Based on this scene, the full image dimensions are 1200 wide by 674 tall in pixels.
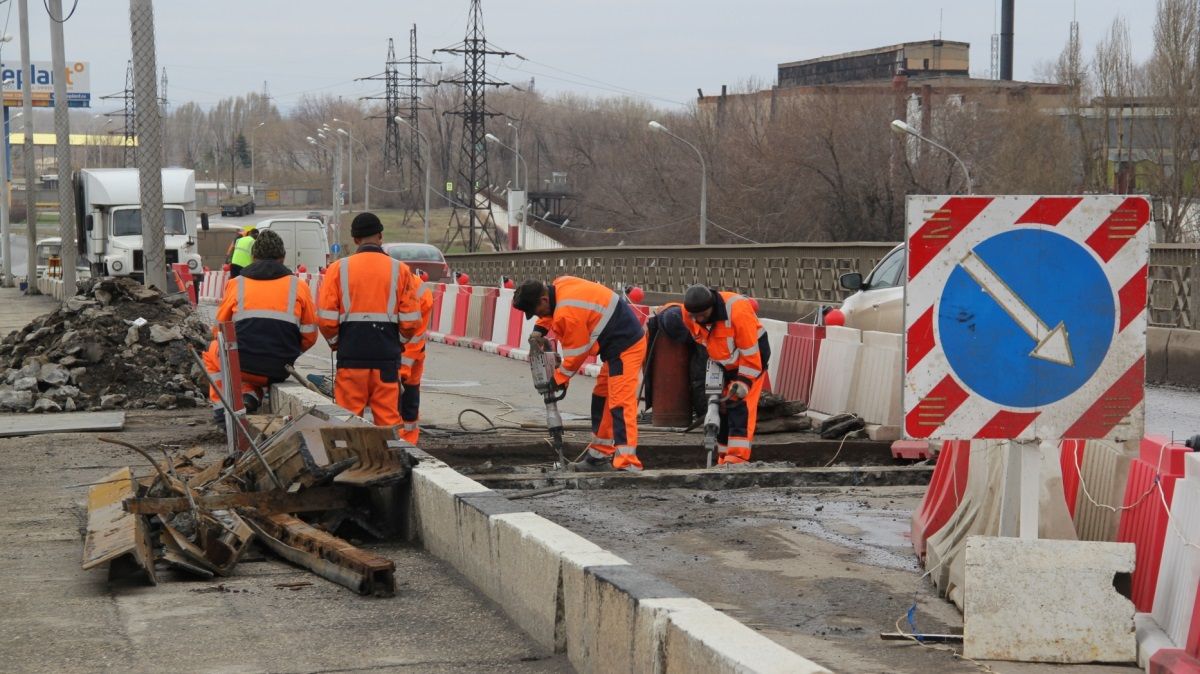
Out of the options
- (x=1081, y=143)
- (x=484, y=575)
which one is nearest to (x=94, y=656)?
(x=484, y=575)

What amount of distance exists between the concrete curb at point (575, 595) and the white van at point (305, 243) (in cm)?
3455

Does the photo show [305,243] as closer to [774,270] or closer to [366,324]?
[774,270]

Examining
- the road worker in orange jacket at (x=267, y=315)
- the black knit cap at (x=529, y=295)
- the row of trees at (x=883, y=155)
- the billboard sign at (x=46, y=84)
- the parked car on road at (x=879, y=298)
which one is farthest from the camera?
the billboard sign at (x=46, y=84)

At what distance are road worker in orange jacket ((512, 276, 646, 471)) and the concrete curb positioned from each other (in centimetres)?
239

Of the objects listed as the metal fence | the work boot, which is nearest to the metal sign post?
the work boot

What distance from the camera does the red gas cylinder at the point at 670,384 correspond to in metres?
12.4

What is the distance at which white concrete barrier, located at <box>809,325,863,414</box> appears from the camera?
41.9 feet

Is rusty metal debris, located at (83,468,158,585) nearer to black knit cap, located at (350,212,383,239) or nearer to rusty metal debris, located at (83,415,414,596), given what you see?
rusty metal debris, located at (83,415,414,596)

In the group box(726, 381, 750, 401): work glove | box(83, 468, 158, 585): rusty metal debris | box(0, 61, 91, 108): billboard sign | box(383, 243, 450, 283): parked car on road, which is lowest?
box(383, 243, 450, 283): parked car on road

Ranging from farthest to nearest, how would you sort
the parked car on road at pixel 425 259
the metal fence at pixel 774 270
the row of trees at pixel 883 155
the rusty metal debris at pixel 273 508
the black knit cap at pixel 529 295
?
the row of trees at pixel 883 155 → the parked car on road at pixel 425 259 → the metal fence at pixel 774 270 → the black knit cap at pixel 529 295 → the rusty metal debris at pixel 273 508

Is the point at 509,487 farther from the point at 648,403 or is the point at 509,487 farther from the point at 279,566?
the point at 648,403

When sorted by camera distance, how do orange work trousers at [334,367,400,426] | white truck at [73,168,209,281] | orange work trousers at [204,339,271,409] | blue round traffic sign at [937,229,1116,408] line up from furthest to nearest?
white truck at [73,168,209,281]
orange work trousers at [204,339,271,409]
orange work trousers at [334,367,400,426]
blue round traffic sign at [937,229,1116,408]

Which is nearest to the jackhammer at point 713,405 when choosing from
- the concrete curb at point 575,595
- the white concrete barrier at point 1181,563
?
the concrete curb at point 575,595

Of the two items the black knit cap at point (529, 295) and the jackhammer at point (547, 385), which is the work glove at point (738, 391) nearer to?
the jackhammer at point (547, 385)
